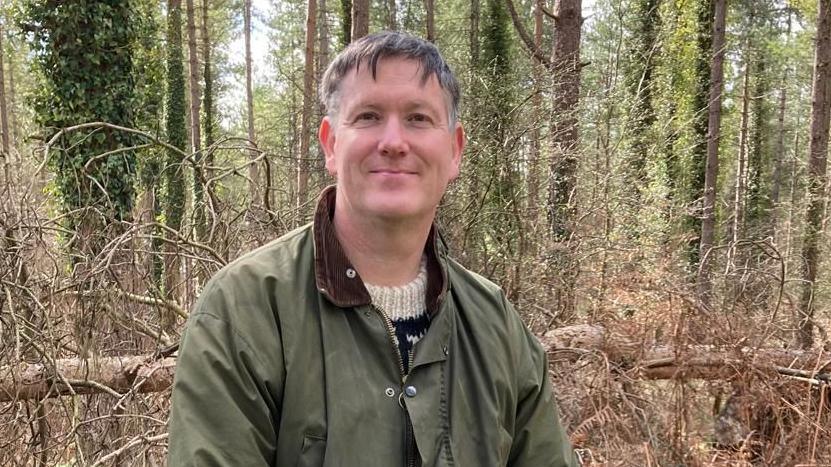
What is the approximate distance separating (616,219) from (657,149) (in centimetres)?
224

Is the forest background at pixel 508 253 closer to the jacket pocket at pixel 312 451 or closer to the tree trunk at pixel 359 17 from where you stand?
the tree trunk at pixel 359 17

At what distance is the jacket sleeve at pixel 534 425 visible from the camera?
1876mm

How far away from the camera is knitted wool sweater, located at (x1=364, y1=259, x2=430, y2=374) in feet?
5.59

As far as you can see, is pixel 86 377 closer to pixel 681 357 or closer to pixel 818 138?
pixel 681 357

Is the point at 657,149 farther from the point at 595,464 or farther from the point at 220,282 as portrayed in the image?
the point at 220,282

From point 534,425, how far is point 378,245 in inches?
27.6

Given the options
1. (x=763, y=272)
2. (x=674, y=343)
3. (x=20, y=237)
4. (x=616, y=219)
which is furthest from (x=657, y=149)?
(x=20, y=237)

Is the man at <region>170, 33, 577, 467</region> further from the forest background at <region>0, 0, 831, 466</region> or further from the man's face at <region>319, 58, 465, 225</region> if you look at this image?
the forest background at <region>0, 0, 831, 466</region>

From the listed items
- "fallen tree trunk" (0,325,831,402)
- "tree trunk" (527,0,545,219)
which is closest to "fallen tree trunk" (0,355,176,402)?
"fallen tree trunk" (0,325,831,402)

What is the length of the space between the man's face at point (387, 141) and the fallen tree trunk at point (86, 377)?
2.90 metres

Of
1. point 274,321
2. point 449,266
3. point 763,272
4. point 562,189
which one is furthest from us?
point 562,189

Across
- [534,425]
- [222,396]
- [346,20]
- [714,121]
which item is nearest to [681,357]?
[534,425]

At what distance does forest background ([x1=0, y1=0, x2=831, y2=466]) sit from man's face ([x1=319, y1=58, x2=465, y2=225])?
8.82 feet

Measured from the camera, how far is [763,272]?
21.3 ft
